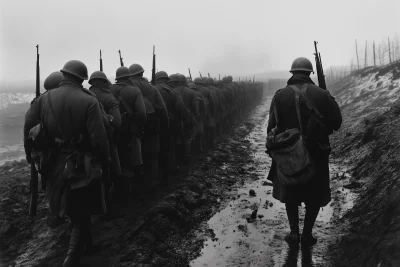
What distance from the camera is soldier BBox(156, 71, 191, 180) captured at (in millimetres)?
7176

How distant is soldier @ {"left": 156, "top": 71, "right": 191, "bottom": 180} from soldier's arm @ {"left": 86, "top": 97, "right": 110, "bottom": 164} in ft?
11.4

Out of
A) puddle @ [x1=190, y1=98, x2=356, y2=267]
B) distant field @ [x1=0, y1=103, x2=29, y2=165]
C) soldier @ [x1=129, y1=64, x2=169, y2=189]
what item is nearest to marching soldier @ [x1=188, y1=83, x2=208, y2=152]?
soldier @ [x1=129, y1=64, x2=169, y2=189]

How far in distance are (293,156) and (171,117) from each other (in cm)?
383

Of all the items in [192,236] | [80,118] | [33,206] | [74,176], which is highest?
[80,118]

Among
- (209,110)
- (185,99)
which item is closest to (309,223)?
(185,99)

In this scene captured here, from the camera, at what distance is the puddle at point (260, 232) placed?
12.4 ft

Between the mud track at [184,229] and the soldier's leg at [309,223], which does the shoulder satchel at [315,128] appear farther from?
the mud track at [184,229]

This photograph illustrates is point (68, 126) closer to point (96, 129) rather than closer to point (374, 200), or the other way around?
point (96, 129)

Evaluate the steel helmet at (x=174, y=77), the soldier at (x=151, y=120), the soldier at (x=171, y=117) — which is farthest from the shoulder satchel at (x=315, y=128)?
the steel helmet at (x=174, y=77)

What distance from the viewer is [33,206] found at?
4.16 m

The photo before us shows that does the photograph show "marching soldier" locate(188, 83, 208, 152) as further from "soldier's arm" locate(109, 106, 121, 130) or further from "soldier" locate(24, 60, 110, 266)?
"soldier" locate(24, 60, 110, 266)

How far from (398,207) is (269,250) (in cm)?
143

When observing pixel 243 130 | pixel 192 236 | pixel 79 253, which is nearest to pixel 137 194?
pixel 192 236

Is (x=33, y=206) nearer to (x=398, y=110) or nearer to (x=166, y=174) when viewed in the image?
(x=166, y=174)
